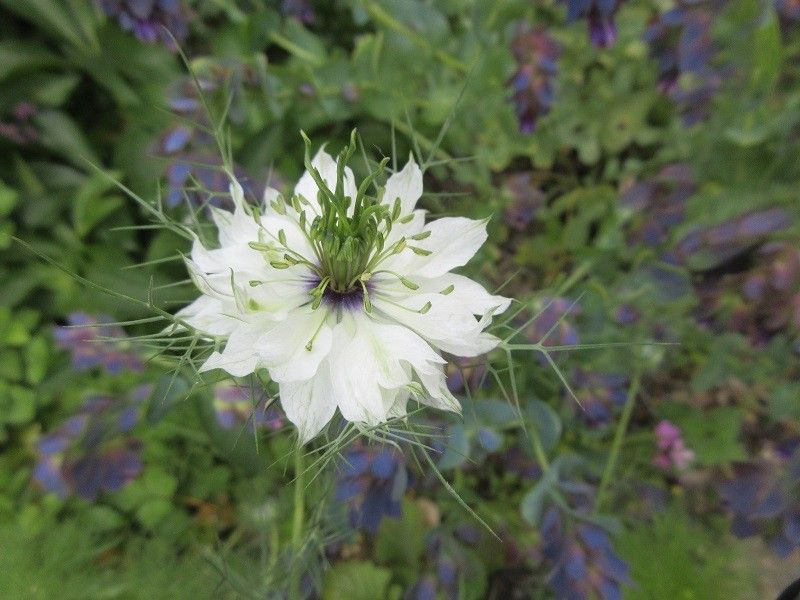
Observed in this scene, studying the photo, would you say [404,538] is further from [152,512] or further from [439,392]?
[439,392]

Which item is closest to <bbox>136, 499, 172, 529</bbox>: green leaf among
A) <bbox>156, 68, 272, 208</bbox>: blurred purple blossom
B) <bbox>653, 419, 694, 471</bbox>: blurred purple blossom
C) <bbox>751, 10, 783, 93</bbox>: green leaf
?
<bbox>156, 68, 272, 208</bbox>: blurred purple blossom

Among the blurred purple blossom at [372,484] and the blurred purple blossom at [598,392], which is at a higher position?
the blurred purple blossom at [372,484]

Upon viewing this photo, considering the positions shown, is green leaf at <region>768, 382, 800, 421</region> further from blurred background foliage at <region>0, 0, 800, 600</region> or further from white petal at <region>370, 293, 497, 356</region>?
white petal at <region>370, 293, 497, 356</region>

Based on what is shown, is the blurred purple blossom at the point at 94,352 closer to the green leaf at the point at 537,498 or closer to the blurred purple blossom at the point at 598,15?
the green leaf at the point at 537,498

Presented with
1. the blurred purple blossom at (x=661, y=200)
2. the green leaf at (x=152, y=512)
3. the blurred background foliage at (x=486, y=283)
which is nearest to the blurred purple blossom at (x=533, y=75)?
the blurred background foliage at (x=486, y=283)

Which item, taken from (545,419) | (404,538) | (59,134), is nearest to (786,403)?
(545,419)
